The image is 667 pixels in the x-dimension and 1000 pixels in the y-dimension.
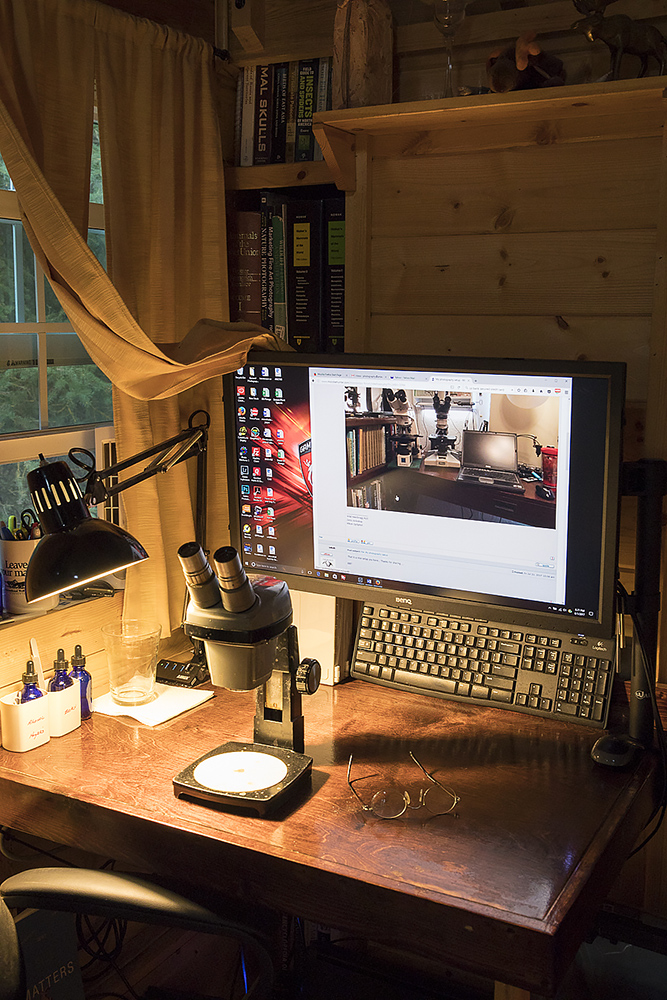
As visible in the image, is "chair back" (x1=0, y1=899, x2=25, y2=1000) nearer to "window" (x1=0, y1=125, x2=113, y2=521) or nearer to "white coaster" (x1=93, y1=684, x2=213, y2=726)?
"white coaster" (x1=93, y1=684, x2=213, y2=726)

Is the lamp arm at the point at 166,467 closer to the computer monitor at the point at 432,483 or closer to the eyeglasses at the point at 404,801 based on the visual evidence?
the computer monitor at the point at 432,483

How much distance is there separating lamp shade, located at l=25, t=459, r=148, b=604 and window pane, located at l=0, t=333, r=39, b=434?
0.50 meters

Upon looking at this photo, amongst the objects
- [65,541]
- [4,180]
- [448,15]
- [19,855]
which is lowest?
[19,855]

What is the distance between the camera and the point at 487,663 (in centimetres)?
146

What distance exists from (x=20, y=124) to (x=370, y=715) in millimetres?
A: 1088

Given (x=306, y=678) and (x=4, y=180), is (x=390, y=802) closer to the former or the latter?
(x=306, y=678)

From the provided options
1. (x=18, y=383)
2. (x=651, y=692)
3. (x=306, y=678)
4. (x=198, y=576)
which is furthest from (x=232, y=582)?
(x=18, y=383)

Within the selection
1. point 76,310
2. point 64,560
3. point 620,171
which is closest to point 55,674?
point 64,560

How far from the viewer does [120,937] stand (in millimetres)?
1869

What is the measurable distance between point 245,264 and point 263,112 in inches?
11.8

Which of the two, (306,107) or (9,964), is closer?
(9,964)

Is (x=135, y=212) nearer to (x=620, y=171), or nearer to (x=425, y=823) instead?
(x=620, y=171)

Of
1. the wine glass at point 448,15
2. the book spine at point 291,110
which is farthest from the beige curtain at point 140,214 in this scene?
the wine glass at point 448,15

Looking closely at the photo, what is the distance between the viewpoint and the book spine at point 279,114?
1.76m
